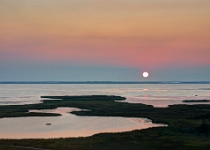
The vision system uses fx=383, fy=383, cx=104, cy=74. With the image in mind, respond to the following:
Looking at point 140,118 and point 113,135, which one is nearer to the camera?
point 113,135

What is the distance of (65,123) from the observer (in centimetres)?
5316

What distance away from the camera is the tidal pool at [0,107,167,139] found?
143 feet

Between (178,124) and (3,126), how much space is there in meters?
22.6

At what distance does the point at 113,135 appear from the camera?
40.3 m

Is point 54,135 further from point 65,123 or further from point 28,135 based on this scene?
point 65,123

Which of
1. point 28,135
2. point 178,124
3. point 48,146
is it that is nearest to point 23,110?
point 28,135

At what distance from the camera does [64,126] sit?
50094 millimetres

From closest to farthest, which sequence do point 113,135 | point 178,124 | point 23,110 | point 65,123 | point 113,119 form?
1. point 113,135
2. point 178,124
3. point 65,123
4. point 113,119
5. point 23,110

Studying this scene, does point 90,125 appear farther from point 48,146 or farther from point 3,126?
point 48,146

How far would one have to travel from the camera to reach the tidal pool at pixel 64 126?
4362 centimetres

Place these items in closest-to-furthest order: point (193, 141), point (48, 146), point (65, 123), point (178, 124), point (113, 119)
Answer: point (48, 146) → point (193, 141) → point (178, 124) → point (65, 123) → point (113, 119)

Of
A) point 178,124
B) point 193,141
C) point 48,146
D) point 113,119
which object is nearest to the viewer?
point 48,146

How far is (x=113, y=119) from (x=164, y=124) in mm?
9831

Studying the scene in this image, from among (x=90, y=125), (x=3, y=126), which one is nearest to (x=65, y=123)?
(x=90, y=125)
